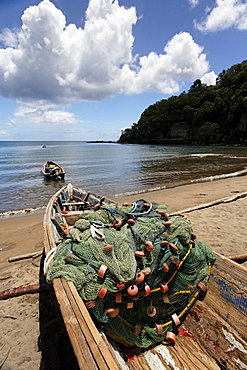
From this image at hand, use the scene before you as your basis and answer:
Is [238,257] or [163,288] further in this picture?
[238,257]

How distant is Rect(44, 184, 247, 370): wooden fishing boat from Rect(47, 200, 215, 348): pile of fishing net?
0.15 metres

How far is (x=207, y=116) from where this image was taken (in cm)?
8100

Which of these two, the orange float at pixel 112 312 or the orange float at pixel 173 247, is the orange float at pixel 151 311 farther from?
the orange float at pixel 173 247

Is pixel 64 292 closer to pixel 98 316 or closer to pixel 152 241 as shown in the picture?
pixel 98 316

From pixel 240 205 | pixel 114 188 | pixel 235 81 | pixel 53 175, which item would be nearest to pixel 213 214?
pixel 240 205

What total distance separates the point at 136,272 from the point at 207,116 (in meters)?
91.7

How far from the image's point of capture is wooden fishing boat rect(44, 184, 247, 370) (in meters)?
1.76

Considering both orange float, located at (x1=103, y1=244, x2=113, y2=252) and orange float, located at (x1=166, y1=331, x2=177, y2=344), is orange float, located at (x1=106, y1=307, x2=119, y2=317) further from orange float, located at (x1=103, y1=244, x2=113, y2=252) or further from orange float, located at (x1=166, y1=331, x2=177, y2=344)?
orange float, located at (x1=166, y1=331, x2=177, y2=344)

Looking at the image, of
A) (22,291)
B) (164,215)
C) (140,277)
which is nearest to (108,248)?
(140,277)

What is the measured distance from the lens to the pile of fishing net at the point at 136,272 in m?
2.18

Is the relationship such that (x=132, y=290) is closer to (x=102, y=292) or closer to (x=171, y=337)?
(x=102, y=292)

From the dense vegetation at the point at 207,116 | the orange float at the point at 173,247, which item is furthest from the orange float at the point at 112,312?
the dense vegetation at the point at 207,116

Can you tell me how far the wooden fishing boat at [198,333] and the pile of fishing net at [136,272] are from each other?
0.15m

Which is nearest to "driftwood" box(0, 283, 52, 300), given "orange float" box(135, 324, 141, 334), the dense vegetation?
"orange float" box(135, 324, 141, 334)
